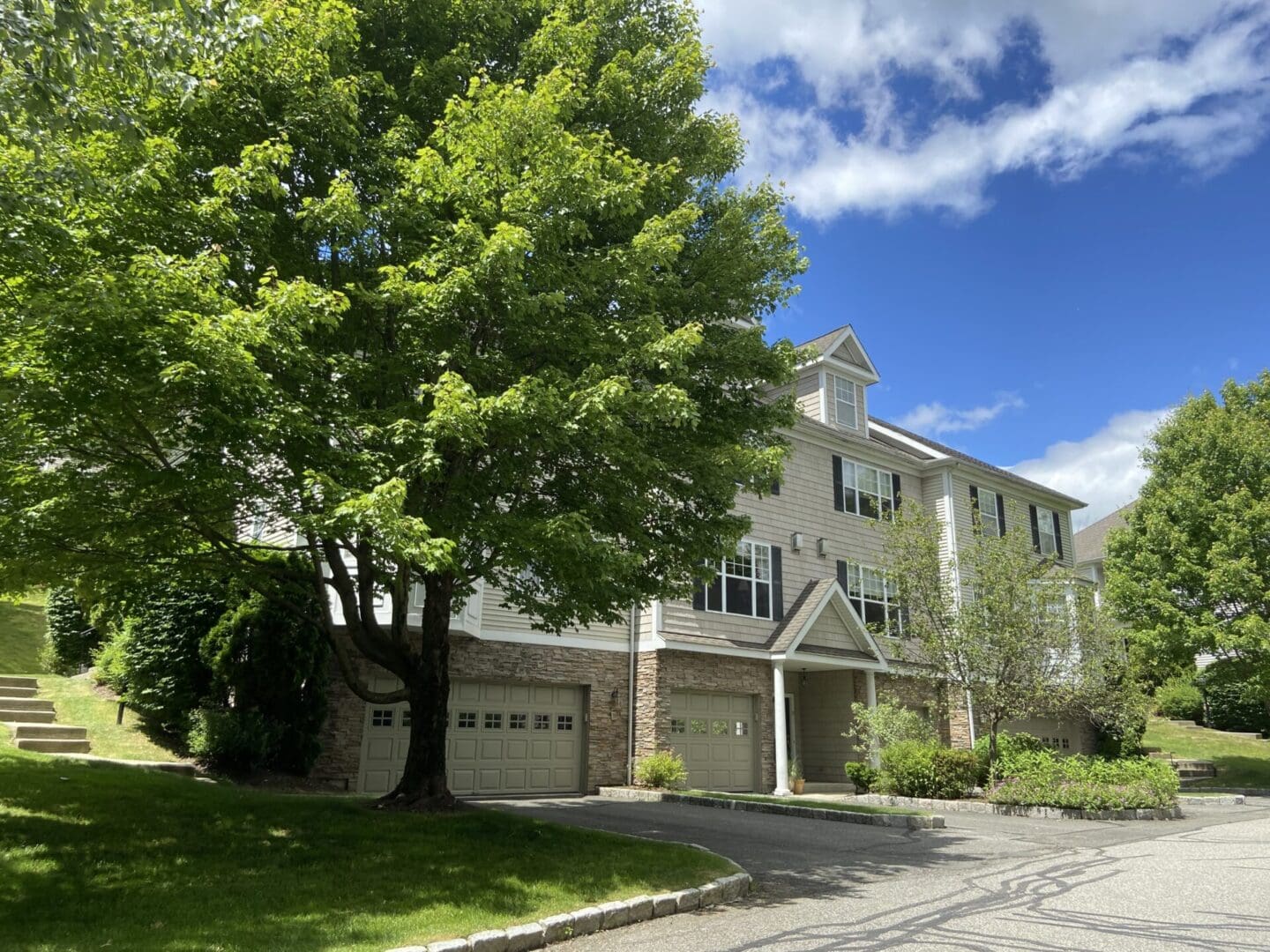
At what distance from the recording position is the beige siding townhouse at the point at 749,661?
1742 centimetres

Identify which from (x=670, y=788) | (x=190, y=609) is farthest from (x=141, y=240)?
(x=670, y=788)

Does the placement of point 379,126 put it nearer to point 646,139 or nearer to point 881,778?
point 646,139

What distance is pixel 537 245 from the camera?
Answer: 934cm

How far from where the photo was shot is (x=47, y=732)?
13.2 meters

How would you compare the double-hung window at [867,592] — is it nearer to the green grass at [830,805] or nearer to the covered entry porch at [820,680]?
the covered entry porch at [820,680]

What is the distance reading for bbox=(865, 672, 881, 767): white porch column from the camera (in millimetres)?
20047

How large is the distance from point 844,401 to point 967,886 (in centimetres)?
1831

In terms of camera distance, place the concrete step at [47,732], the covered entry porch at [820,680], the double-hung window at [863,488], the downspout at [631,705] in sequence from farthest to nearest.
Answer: the double-hung window at [863,488] < the covered entry porch at [820,680] < the downspout at [631,705] < the concrete step at [47,732]

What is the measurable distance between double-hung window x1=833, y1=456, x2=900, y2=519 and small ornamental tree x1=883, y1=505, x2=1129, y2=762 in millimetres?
4332

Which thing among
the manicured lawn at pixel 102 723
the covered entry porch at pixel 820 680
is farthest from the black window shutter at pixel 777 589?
the manicured lawn at pixel 102 723

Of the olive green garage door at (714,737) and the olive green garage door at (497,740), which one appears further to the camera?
the olive green garage door at (714,737)

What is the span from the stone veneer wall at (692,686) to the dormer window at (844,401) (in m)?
8.11

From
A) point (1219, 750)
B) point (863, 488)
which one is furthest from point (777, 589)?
point (1219, 750)

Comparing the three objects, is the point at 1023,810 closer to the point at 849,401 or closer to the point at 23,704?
the point at 849,401
